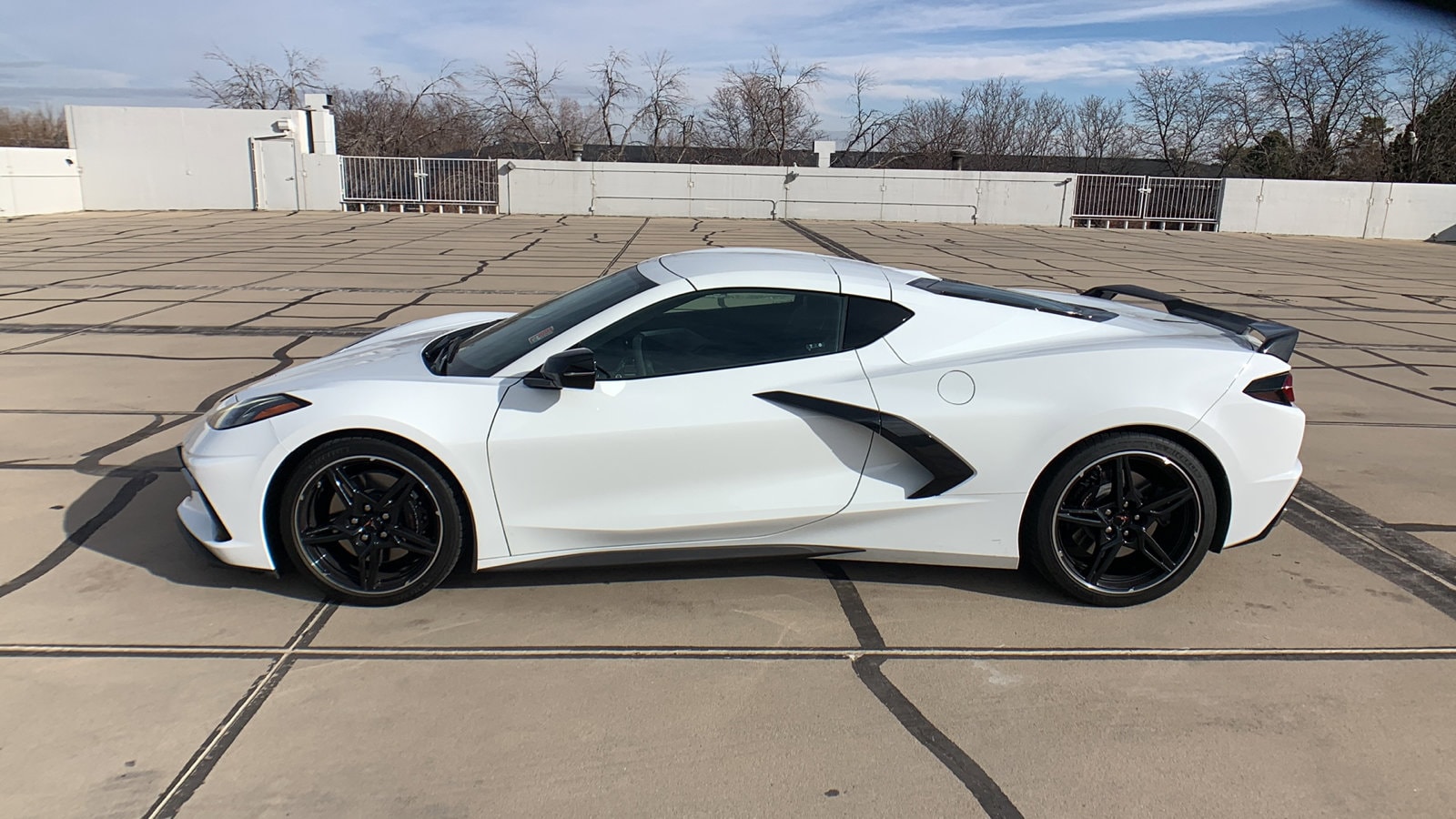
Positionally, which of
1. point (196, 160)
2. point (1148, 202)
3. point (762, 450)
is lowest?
point (762, 450)

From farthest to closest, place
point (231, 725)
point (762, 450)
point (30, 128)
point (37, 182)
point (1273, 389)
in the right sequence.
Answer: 1. point (30, 128)
2. point (37, 182)
3. point (1273, 389)
4. point (762, 450)
5. point (231, 725)

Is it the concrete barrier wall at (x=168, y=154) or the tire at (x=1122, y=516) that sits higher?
the concrete barrier wall at (x=168, y=154)

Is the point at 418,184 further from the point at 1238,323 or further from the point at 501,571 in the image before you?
the point at 1238,323

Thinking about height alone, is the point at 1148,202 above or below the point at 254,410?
above

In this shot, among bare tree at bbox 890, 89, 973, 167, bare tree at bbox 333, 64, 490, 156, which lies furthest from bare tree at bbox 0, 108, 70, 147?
bare tree at bbox 890, 89, 973, 167

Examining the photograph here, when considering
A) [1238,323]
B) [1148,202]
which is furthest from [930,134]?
[1238,323]

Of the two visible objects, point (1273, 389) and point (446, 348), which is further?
point (446, 348)

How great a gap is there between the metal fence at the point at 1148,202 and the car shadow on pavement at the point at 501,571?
1186 inches

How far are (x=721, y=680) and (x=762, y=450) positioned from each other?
2.81ft

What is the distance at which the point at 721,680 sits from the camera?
3086 mm

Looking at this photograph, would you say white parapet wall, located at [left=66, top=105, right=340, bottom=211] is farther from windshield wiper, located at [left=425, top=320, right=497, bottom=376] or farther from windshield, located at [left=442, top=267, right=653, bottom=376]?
windshield, located at [left=442, top=267, right=653, bottom=376]

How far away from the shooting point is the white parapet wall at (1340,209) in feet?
98.5

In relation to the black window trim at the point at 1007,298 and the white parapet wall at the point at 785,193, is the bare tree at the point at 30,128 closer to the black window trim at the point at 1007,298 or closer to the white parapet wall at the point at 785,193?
the white parapet wall at the point at 785,193

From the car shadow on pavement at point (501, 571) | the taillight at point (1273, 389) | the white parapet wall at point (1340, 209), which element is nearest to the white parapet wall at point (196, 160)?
the car shadow on pavement at point (501, 571)
